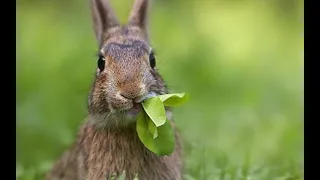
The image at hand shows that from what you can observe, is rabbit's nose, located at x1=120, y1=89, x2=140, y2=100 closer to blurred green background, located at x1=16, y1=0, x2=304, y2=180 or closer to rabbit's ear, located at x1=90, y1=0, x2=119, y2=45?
rabbit's ear, located at x1=90, y1=0, x2=119, y2=45

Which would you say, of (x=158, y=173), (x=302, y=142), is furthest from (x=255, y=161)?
(x=158, y=173)

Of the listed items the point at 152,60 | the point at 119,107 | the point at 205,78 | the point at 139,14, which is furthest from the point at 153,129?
the point at 205,78

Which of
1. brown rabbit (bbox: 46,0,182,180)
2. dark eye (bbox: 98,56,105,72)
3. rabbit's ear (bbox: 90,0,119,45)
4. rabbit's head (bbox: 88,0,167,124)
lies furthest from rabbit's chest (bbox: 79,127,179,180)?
rabbit's ear (bbox: 90,0,119,45)

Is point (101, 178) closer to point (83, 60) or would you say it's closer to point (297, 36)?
point (83, 60)

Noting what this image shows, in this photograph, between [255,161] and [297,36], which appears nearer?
[255,161]
